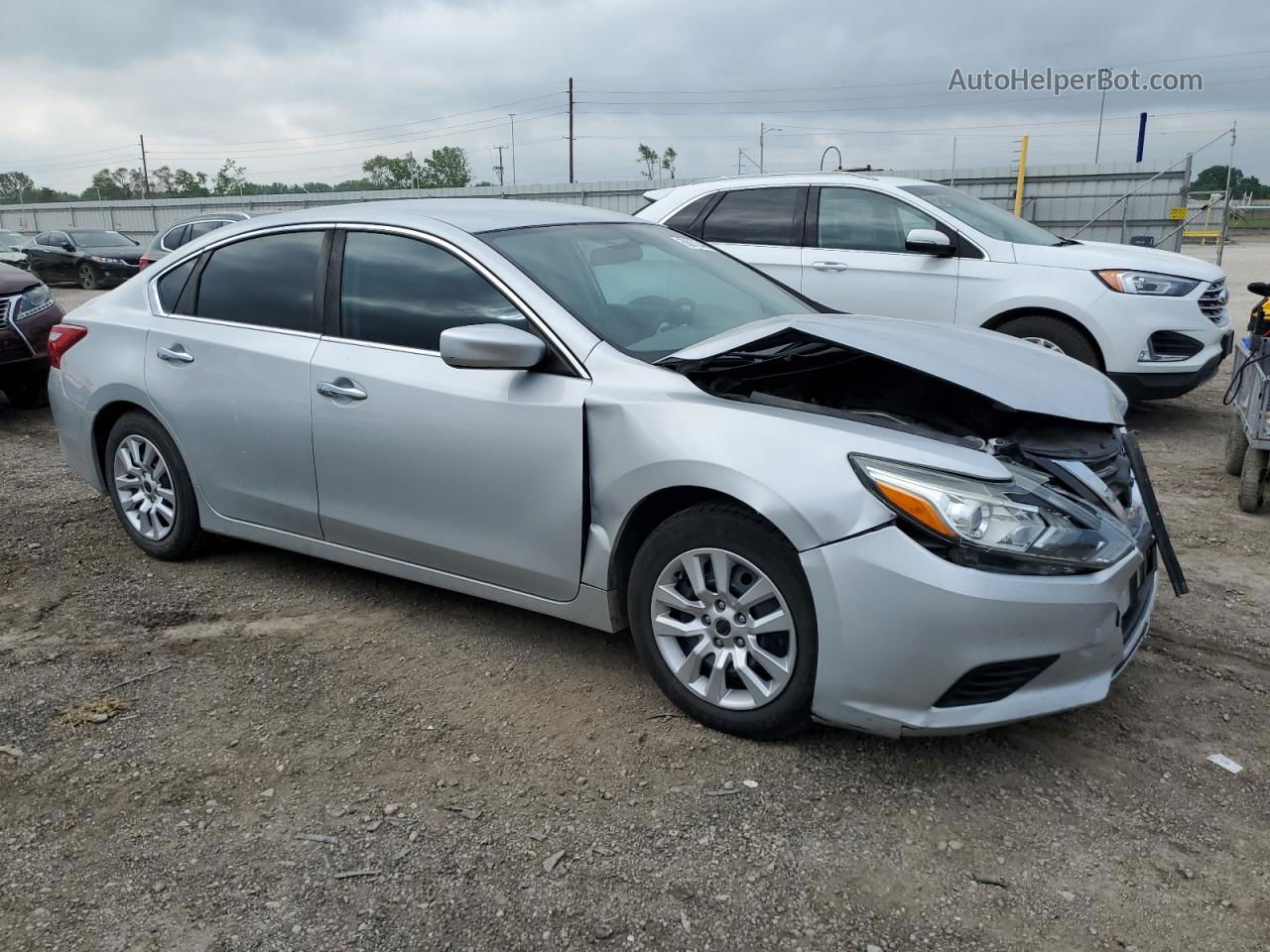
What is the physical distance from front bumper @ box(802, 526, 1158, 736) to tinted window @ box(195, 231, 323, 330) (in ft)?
7.97

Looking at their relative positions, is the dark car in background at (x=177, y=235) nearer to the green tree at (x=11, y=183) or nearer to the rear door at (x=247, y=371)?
the rear door at (x=247, y=371)

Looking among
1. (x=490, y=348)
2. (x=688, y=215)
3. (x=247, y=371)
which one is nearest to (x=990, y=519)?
(x=490, y=348)

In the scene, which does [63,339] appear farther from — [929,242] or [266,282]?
[929,242]

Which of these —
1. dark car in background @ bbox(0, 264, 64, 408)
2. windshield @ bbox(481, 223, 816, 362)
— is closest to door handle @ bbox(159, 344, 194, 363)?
windshield @ bbox(481, 223, 816, 362)

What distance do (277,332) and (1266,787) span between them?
3755 millimetres

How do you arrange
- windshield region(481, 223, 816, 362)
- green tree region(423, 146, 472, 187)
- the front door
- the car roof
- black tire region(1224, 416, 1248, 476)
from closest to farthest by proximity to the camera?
the front door
windshield region(481, 223, 816, 362)
the car roof
black tire region(1224, 416, 1248, 476)
green tree region(423, 146, 472, 187)

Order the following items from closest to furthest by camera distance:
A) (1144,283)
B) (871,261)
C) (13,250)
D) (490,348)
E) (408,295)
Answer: (490,348) → (408,295) → (1144,283) → (871,261) → (13,250)

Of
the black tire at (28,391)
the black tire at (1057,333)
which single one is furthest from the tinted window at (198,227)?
the black tire at (1057,333)

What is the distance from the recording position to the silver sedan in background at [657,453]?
283 cm

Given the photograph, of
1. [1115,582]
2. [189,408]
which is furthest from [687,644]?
[189,408]

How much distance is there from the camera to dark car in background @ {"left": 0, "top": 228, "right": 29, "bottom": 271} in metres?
21.8

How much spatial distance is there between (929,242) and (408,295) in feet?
14.8

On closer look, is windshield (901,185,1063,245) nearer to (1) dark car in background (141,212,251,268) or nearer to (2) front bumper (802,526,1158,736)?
(2) front bumper (802,526,1158,736)

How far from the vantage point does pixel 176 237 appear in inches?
626
